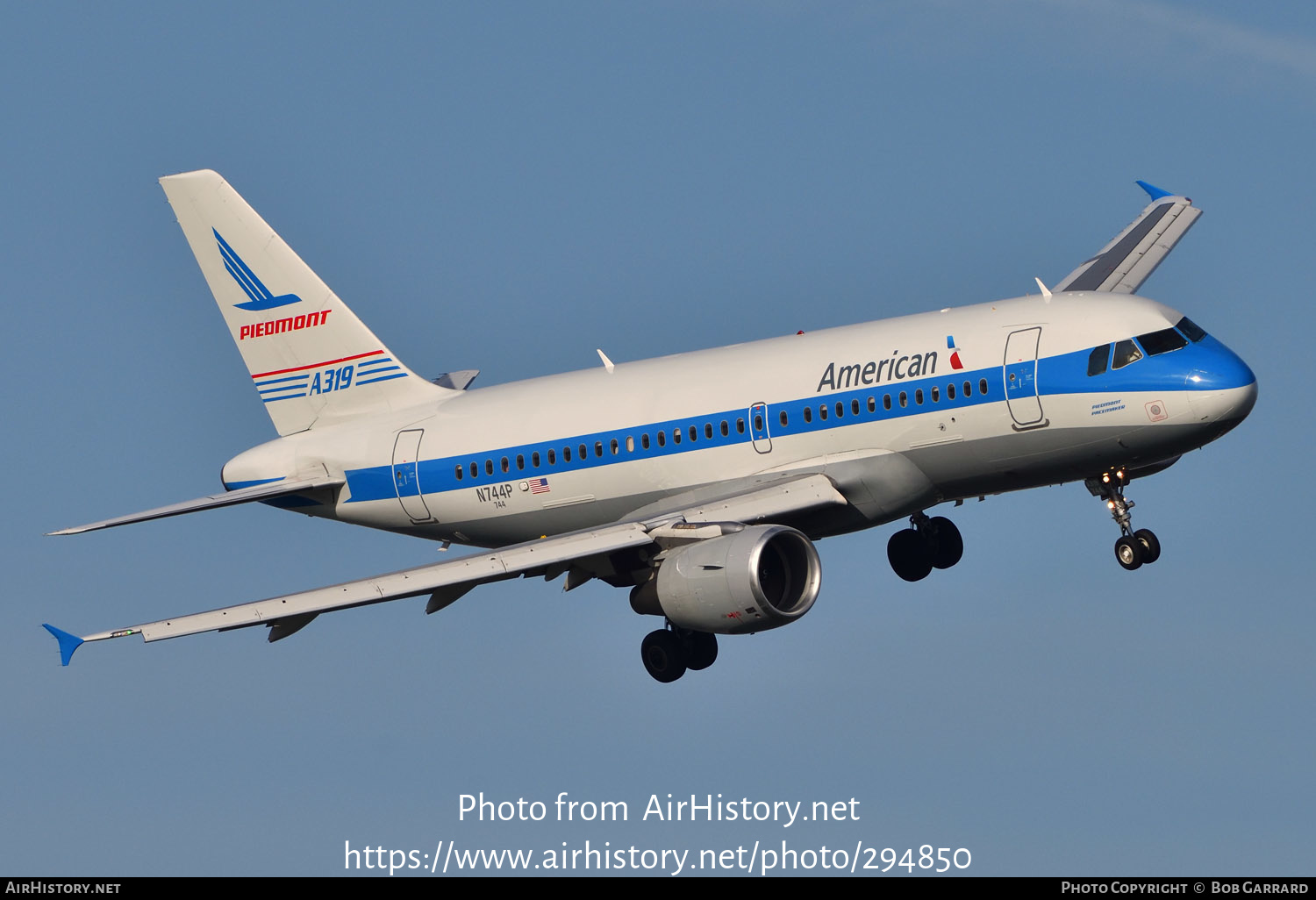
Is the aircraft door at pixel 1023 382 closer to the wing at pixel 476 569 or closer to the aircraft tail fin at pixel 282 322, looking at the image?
the wing at pixel 476 569

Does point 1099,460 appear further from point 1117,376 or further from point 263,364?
point 263,364

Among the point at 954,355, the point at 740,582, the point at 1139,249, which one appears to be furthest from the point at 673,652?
the point at 1139,249

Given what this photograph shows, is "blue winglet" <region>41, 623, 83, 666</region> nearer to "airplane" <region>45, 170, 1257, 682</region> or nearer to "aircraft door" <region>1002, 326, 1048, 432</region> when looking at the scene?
"airplane" <region>45, 170, 1257, 682</region>

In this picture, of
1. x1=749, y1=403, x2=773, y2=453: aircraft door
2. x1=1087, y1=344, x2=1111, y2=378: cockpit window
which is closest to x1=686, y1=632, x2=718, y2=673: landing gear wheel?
x1=749, y1=403, x2=773, y2=453: aircraft door

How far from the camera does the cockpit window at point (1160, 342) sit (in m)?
43.7

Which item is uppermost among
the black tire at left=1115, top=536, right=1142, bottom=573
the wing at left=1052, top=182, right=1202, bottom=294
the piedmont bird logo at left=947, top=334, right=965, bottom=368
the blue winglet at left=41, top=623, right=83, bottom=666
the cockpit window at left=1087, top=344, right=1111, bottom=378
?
the wing at left=1052, top=182, right=1202, bottom=294

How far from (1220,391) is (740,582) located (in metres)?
10.6

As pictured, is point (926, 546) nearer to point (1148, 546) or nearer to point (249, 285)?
point (1148, 546)

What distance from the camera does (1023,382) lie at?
44.2m

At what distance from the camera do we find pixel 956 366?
44688mm

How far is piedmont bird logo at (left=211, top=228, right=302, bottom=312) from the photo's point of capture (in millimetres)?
54719

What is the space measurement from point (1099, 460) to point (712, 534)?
8.35 m

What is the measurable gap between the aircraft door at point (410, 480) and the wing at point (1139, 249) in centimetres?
1713

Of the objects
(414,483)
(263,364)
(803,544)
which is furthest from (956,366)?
(263,364)
